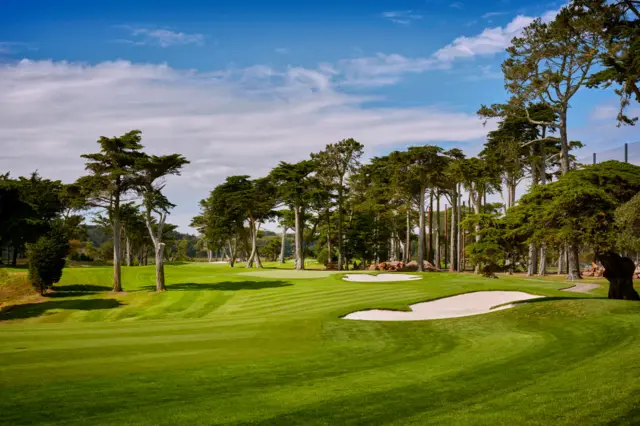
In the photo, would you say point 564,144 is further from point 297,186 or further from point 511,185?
point 297,186

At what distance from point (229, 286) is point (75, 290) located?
40.9 feet

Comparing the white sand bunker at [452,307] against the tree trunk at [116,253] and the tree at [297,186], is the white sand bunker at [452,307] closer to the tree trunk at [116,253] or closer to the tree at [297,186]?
the tree trunk at [116,253]

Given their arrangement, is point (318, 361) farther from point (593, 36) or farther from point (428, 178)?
point (428, 178)

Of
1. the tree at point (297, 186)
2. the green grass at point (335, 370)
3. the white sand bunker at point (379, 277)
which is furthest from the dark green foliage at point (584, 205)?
the tree at point (297, 186)

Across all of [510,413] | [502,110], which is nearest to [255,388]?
[510,413]

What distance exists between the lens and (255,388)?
9484mm

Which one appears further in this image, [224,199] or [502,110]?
[224,199]

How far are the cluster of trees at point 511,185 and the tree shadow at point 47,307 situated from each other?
2308 cm

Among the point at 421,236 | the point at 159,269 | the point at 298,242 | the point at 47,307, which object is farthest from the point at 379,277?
the point at 47,307

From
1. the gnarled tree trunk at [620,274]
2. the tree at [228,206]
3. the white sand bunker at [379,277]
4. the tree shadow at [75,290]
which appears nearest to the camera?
the gnarled tree trunk at [620,274]

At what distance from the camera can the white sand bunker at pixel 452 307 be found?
22.1 metres

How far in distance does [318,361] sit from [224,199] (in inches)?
2280

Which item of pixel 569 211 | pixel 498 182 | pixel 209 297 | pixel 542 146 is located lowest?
pixel 209 297

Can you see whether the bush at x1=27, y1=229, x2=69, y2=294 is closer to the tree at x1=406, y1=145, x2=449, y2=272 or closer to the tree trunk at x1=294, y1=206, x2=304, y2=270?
the tree trunk at x1=294, y1=206, x2=304, y2=270
